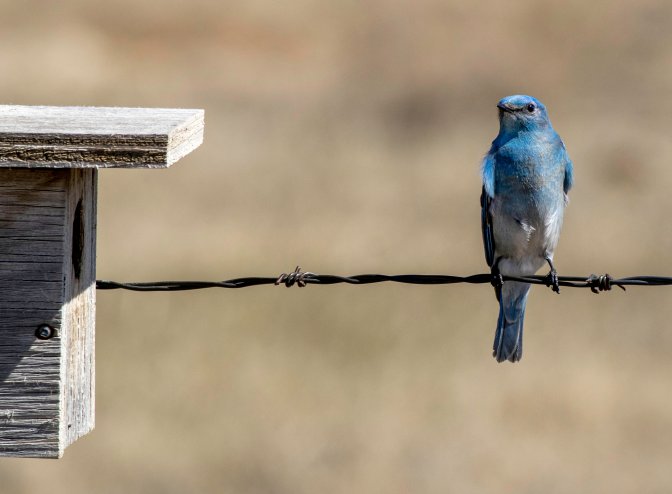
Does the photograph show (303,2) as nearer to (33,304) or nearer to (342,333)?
(342,333)

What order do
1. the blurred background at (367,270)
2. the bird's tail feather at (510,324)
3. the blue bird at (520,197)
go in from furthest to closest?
the blurred background at (367,270) → the bird's tail feather at (510,324) → the blue bird at (520,197)

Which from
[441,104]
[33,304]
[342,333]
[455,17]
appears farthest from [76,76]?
[33,304]

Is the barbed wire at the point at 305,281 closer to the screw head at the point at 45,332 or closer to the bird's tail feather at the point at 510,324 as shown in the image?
the screw head at the point at 45,332

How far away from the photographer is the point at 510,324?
6.57 meters

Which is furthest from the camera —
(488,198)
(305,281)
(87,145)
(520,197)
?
(488,198)

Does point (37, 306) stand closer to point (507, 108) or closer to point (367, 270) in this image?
point (507, 108)

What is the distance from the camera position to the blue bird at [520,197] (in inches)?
249

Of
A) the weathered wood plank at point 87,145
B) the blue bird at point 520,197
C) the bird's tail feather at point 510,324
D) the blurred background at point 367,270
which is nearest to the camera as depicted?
the weathered wood plank at point 87,145

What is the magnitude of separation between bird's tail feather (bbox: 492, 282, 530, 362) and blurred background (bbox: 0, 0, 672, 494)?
219 centimetres

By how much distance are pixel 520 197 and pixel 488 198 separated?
0.18 metres

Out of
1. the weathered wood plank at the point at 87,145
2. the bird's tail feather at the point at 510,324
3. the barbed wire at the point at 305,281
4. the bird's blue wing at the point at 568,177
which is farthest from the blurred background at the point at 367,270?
the weathered wood plank at the point at 87,145

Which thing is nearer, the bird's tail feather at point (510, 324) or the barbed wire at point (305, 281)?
the barbed wire at point (305, 281)

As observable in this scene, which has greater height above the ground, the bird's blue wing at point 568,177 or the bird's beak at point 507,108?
the bird's beak at point 507,108

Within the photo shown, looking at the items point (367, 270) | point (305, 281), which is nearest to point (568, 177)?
point (305, 281)
